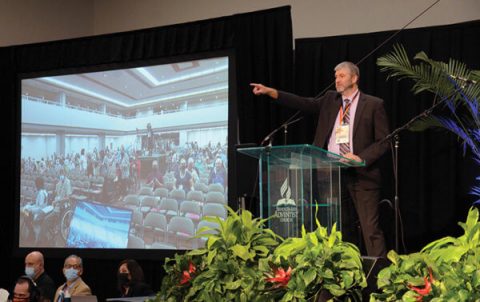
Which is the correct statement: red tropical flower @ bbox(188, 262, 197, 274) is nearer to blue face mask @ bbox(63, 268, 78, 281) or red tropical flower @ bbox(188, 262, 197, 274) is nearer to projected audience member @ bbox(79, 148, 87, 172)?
blue face mask @ bbox(63, 268, 78, 281)

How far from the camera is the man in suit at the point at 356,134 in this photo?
13.8 feet

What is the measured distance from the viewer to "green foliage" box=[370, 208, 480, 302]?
3.82 ft

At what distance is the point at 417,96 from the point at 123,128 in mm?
A: 3112

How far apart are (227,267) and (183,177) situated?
5641mm

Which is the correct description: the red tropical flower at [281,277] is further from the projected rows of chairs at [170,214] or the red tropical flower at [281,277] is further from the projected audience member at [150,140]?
the projected audience member at [150,140]

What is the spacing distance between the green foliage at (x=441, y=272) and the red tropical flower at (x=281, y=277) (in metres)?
0.19

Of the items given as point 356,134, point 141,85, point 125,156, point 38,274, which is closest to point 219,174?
point 125,156

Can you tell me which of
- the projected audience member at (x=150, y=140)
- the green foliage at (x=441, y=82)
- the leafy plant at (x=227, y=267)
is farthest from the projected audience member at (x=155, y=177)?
the leafy plant at (x=227, y=267)

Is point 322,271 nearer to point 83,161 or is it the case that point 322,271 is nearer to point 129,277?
point 129,277

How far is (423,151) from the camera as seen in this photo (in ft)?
19.8

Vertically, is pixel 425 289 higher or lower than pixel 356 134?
lower

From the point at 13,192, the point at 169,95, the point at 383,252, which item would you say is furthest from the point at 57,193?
the point at 383,252

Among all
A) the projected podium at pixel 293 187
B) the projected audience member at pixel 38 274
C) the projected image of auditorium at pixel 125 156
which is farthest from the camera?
the projected image of auditorium at pixel 125 156

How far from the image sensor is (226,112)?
269 inches
